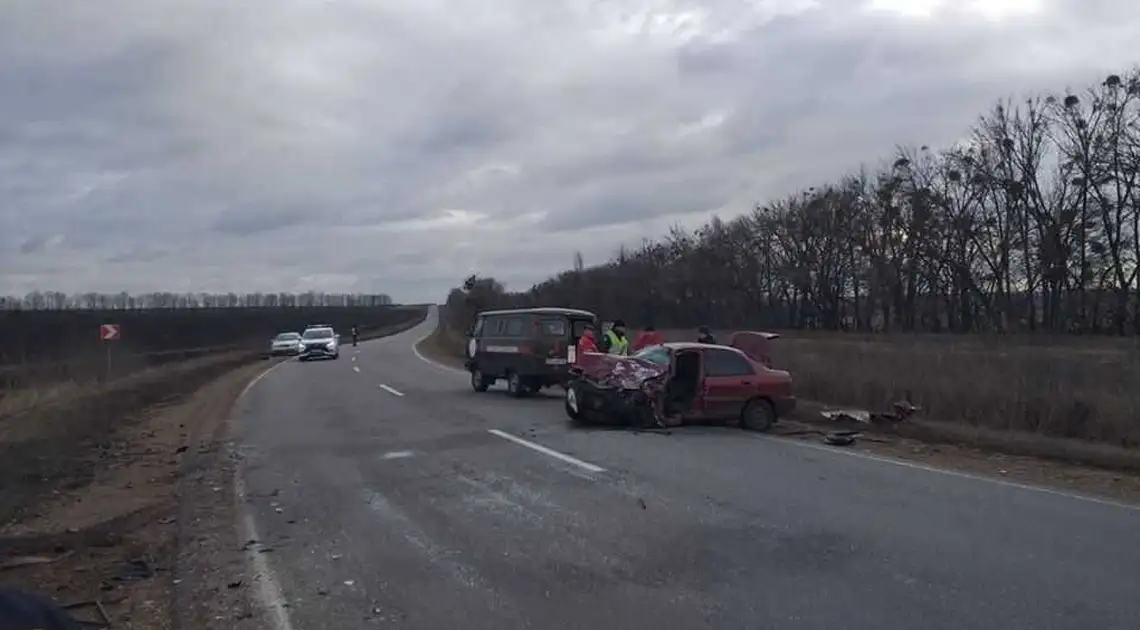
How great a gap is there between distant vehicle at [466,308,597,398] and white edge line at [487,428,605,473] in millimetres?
7933

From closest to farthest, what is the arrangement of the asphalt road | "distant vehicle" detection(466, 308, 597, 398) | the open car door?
the asphalt road
the open car door
"distant vehicle" detection(466, 308, 597, 398)

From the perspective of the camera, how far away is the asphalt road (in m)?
6.98

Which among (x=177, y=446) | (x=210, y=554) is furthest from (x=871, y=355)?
(x=210, y=554)

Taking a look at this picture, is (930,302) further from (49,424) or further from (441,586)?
(441,586)

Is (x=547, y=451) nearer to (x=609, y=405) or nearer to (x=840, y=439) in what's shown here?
(x=609, y=405)

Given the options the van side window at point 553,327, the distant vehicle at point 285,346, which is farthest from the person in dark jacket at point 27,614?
the distant vehicle at point 285,346

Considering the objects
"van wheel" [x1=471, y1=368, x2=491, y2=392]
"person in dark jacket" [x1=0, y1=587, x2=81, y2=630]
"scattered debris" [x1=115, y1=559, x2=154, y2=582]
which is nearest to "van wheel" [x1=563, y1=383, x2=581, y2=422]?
"van wheel" [x1=471, y1=368, x2=491, y2=392]

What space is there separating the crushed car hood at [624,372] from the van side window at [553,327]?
6916 millimetres

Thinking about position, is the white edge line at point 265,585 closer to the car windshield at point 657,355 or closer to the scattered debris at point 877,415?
the car windshield at point 657,355

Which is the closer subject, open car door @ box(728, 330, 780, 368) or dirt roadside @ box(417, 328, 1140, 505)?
dirt roadside @ box(417, 328, 1140, 505)

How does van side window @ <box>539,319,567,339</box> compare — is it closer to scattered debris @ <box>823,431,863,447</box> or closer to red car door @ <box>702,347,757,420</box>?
red car door @ <box>702,347,757,420</box>

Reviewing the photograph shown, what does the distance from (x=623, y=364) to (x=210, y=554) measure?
10704 millimetres

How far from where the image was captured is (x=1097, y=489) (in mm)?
12398

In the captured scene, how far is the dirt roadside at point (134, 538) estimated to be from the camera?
7.76m
